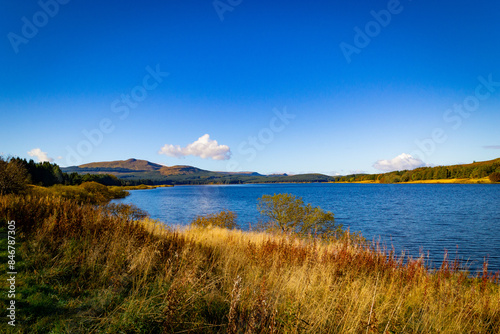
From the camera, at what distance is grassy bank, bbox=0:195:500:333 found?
390 cm

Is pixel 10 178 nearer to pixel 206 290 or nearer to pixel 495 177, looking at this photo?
pixel 206 290

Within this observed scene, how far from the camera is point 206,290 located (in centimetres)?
517

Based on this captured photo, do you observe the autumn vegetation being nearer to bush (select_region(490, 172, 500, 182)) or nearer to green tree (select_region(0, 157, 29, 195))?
green tree (select_region(0, 157, 29, 195))

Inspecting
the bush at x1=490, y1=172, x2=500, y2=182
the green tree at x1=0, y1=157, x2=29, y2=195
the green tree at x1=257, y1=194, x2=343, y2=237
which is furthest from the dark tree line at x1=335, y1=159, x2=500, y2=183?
the green tree at x1=0, y1=157, x2=29, y2=195

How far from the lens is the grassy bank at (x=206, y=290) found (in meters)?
A: 3.90

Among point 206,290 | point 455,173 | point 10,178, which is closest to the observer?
point 206,290

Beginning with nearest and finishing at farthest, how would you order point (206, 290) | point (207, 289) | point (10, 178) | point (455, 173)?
point (206, 290)
point (207, 289)
point (10, 178)
point (455, 173)

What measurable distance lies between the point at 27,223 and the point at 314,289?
8.70m

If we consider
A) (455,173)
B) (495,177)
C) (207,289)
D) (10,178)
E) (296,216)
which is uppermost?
(455,173)

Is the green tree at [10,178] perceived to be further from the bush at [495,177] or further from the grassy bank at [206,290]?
the bush at [495,177]

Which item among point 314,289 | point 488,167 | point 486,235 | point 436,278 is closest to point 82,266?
point 314,289

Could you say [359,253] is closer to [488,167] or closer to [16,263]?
[16,263]

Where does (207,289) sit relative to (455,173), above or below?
below

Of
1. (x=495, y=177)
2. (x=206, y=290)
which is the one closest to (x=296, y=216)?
(x=206, y=290)
